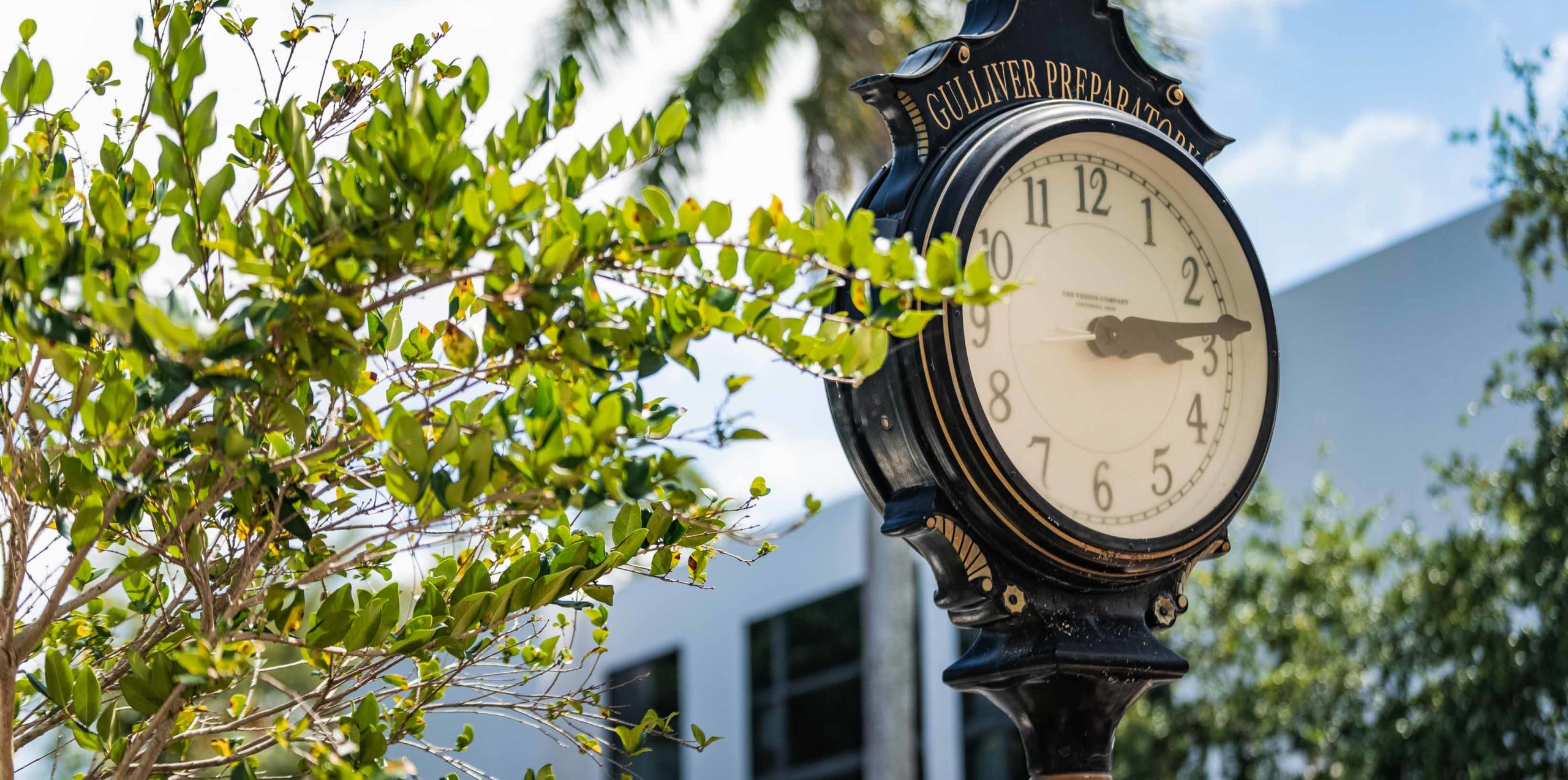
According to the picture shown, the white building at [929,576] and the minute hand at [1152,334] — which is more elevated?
the white building at [929,576]

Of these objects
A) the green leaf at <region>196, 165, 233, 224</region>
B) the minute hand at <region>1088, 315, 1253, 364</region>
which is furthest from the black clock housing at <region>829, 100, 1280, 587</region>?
the green leaf at <region>196, 165, 233, 224</region>

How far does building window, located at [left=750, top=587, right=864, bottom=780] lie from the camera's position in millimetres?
16234

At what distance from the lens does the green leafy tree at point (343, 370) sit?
1288 millimetres

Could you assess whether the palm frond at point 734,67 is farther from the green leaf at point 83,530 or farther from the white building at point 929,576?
the green leaf at point 83,530

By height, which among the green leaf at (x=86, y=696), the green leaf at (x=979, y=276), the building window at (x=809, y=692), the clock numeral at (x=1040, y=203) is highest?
the building window at (x=809, y=692)

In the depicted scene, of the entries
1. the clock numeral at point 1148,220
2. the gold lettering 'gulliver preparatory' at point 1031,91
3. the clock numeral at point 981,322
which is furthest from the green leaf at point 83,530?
the clock numeral at point 1148,220

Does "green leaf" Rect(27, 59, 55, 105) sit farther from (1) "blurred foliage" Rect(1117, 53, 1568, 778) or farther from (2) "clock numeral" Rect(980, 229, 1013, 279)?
(1) "blurred foliage" Rect(1117, 53, 1568, 778)

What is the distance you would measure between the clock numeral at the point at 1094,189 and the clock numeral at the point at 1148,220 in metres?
0.07

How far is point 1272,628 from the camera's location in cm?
872

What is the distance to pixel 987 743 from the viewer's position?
14.2 metres

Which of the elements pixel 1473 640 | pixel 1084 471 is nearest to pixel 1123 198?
pixel 1084 471

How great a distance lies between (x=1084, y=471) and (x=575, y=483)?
0.95 meters

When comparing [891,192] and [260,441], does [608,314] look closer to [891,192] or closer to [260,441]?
[260,441]

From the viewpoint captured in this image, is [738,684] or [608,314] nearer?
[608,314]
